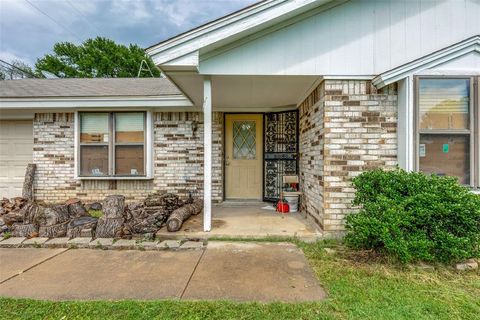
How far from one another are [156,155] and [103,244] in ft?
9.48

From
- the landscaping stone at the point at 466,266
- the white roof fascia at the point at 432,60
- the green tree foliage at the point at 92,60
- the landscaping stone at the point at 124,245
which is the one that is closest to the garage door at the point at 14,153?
the landscaping stone at the point at 124,245

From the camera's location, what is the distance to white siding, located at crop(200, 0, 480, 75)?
12.7 ft

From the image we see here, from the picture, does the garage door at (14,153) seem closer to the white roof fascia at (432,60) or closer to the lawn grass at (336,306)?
the lawn grass at (336,306)

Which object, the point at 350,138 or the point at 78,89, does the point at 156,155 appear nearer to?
the point at 78,89

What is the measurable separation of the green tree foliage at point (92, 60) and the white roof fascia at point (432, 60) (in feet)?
75.8

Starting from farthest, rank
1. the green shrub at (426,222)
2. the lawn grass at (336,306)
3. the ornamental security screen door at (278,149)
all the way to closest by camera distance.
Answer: the ornamental security screen door at (278,149) < the green shrub at (426,222) < the lawn grass at (336,306)

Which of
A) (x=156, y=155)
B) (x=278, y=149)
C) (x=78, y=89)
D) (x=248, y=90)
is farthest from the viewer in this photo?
(x=78, y=89)

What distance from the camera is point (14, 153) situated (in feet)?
21.9

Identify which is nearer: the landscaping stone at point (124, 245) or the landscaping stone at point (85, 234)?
the landscaping stone at point (124, 245)

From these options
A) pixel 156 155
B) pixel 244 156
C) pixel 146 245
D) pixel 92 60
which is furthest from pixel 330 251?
pixel 92 60

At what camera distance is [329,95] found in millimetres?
4004

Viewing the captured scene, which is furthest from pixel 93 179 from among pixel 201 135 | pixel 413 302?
pixel 413 302

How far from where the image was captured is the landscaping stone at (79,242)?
12.3 ft

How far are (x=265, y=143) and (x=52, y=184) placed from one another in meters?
5.18
